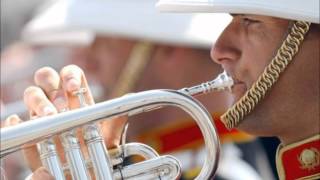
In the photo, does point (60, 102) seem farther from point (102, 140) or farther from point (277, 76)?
point (277, 76)

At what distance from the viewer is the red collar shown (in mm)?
2850

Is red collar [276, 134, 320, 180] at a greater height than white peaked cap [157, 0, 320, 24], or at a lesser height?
lesser

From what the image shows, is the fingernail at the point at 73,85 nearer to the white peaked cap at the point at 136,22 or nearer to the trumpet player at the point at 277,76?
the trumpet player at the point at 277,76

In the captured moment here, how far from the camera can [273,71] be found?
2840 millimetres

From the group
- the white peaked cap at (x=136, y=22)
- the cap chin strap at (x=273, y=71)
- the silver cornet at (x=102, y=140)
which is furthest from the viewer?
the white peaked cap at (x=136, y=22)

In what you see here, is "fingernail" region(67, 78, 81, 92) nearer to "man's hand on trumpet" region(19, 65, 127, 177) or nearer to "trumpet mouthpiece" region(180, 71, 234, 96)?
"man's hand on trumpet" region(19, 65, 127, 177)

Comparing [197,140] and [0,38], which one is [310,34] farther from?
[0,38]

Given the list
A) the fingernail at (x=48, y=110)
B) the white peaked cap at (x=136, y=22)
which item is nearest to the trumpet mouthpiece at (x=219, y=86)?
the fingernail at (x=48, y=110)

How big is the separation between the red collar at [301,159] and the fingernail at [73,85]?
1.57 feet

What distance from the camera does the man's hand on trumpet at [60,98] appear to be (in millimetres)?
2910

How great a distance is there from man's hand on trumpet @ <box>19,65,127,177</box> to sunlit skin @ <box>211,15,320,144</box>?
32cm

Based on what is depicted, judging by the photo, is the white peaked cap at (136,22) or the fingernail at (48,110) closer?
the fingernail at (48,110)

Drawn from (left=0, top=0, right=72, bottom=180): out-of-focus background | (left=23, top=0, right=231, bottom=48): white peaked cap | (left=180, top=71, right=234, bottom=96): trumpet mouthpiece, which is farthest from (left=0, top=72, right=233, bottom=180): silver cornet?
(left=0, top=0, right=72, bottom=180): out-of-focus background

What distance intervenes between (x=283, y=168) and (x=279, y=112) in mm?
150
